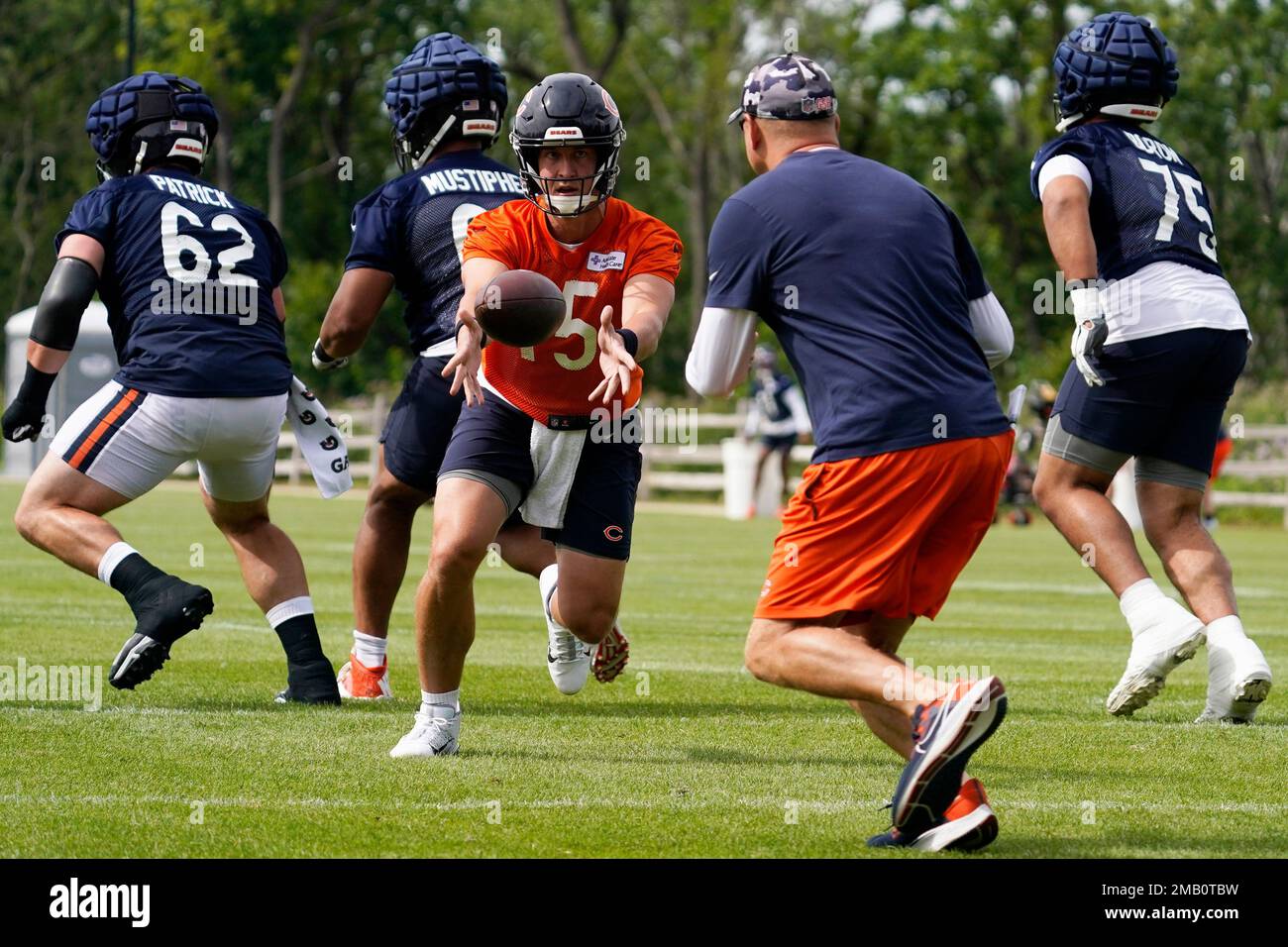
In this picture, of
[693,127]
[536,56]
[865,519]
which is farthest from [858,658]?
[536,56]

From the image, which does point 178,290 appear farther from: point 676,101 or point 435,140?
point 676,101

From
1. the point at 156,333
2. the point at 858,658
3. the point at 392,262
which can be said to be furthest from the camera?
the point at 392,262

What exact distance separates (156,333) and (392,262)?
97 cm

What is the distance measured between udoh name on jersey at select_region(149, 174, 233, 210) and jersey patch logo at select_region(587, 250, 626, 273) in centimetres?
172

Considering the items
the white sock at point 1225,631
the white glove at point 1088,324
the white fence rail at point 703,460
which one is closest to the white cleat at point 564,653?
the white glove at point 1088,324

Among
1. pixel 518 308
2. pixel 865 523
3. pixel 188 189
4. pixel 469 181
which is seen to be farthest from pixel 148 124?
pixel 865 523

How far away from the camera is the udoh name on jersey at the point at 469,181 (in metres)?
7.56

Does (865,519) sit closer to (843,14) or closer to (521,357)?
(521,357)

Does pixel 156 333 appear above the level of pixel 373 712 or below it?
above

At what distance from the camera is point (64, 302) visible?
7016mm

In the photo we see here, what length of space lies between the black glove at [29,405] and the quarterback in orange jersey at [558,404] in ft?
5.74

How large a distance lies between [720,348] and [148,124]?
133 inches
